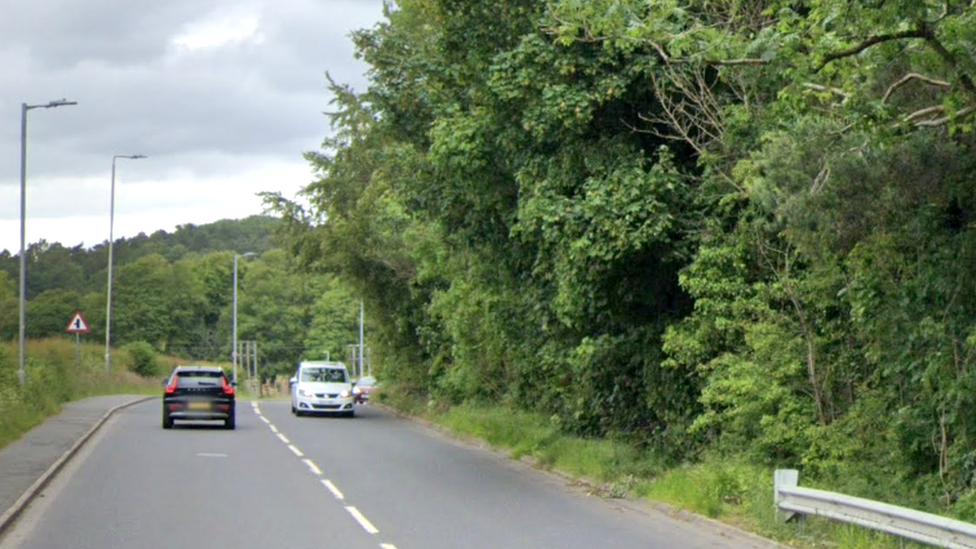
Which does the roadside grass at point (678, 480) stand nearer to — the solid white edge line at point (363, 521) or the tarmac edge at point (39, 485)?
the solid white edge line at point (363, 521)

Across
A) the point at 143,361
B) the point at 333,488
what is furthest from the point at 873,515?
the point at 143,361

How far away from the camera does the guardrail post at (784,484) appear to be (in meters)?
13.1

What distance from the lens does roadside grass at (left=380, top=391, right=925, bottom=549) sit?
12.7 m

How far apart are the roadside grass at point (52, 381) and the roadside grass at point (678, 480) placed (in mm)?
10523

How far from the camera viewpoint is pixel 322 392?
39.5 metres

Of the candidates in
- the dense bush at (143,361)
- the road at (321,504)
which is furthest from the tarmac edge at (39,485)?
the dense bush at (143,361)

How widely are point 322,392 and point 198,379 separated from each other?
7.91 m

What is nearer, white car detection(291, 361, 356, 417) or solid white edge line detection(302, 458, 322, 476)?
solid white edge line detection(302, 458, 322, 476)

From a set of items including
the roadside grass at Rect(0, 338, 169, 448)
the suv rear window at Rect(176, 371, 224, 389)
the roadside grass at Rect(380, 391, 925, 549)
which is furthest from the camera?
the suv rear window at Rect(176, 371, 224, 389)

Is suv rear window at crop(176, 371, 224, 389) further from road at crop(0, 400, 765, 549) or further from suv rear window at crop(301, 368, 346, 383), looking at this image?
suv rear window at crop(301, 368, 346, 383)

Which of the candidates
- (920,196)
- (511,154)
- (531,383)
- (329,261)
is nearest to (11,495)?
Answer: (511,154)

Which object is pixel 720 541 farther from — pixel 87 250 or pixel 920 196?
pixel 87 250

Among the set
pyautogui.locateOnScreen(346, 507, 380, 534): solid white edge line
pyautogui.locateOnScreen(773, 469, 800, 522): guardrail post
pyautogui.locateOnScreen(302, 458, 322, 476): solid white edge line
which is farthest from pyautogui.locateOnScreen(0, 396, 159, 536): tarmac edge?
pyautogui.locateOnScreen(773, 469, 800, 522): guardrail post

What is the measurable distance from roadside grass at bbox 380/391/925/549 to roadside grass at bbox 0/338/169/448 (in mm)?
10523
